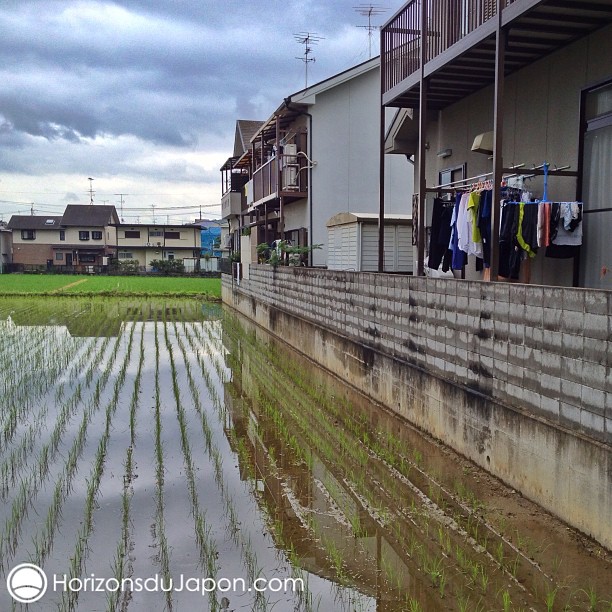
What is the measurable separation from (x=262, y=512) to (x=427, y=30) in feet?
20.7

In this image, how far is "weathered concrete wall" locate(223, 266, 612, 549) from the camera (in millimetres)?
3617

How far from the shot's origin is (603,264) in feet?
20.5

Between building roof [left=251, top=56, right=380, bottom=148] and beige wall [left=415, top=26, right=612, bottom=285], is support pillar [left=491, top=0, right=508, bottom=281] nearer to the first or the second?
beige wall [left=415, top=26, right=612, bottom=285]

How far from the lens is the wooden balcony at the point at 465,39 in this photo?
18.8 ft

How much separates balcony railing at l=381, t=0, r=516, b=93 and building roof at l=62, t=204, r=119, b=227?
154ft

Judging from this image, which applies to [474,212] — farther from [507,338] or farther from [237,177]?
[237,177]

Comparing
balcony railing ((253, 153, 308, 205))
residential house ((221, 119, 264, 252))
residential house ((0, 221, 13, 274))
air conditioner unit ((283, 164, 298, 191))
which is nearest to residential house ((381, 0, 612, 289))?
balcony railing ((253, 153, 308, 205))

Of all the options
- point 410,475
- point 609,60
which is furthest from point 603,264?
point 410,475

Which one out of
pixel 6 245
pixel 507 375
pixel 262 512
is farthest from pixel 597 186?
pixel 6 245

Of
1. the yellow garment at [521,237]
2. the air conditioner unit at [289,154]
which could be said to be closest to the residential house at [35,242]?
the air conditioner unit at [289,154]

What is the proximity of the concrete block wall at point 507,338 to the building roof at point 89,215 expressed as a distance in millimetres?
48387

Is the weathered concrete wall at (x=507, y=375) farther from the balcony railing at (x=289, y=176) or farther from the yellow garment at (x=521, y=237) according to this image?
the balcony railing at (x=289, y=176)

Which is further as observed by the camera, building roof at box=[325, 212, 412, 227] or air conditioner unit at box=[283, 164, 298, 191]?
air conditioner unit at box=[283, 164, 298, 191]

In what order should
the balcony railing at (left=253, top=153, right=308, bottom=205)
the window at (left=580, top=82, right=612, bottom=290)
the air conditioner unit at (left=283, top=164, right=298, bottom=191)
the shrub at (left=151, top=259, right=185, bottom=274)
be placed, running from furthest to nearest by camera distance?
1. the shrub at (left=151, top=259, right=185, bottom=274)
2. the air conditioner unit at (left=283, top=164, right=298, bottom=191)
3. the balcony railing at (left=253, top=153, right=308, bottom=205)
4. the window at (left=580, top=82, right=612, bottom=290)
